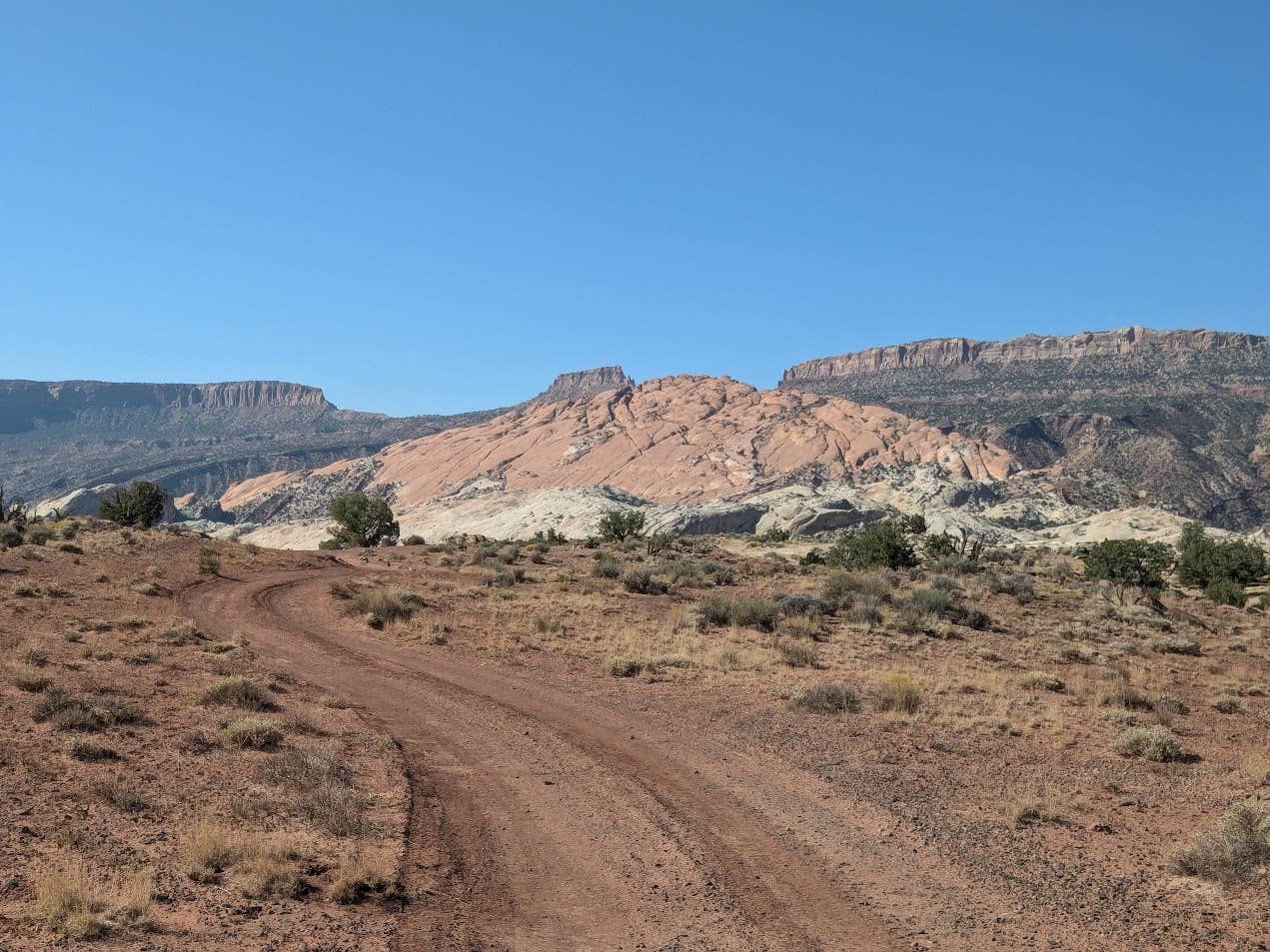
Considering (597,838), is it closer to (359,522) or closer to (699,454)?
(359,522)

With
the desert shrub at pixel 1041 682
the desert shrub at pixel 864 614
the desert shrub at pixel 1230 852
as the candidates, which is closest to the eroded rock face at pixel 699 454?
the desert shrub at pixel 864 614

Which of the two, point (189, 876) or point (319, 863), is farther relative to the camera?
point (319, 863)

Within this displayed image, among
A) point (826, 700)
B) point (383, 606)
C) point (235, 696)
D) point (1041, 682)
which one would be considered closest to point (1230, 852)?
point (826, 700)

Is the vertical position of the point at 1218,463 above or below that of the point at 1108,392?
below

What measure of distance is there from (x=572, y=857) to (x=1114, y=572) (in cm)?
4598

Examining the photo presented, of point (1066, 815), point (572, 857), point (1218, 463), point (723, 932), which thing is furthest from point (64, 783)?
point (1218, 463)

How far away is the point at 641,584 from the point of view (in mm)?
31922

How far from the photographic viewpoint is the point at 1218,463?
137 metres

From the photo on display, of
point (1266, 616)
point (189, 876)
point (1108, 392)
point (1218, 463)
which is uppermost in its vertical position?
point (1108, 392)

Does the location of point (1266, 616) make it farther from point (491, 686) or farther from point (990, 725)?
point (491, 686)

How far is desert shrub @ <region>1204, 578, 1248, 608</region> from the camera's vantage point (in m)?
37.2

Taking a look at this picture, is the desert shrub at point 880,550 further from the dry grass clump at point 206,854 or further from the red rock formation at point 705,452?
the red rock formation at point 705,452

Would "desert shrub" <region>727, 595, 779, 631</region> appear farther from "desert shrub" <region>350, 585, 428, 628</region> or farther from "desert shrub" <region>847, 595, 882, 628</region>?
"desert shrub" <region>350, 585, 428, 628</region>

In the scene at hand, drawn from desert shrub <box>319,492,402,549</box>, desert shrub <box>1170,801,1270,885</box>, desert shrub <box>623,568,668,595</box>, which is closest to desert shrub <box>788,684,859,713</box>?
desert shrub <box>1170,801,1270,885</box>
